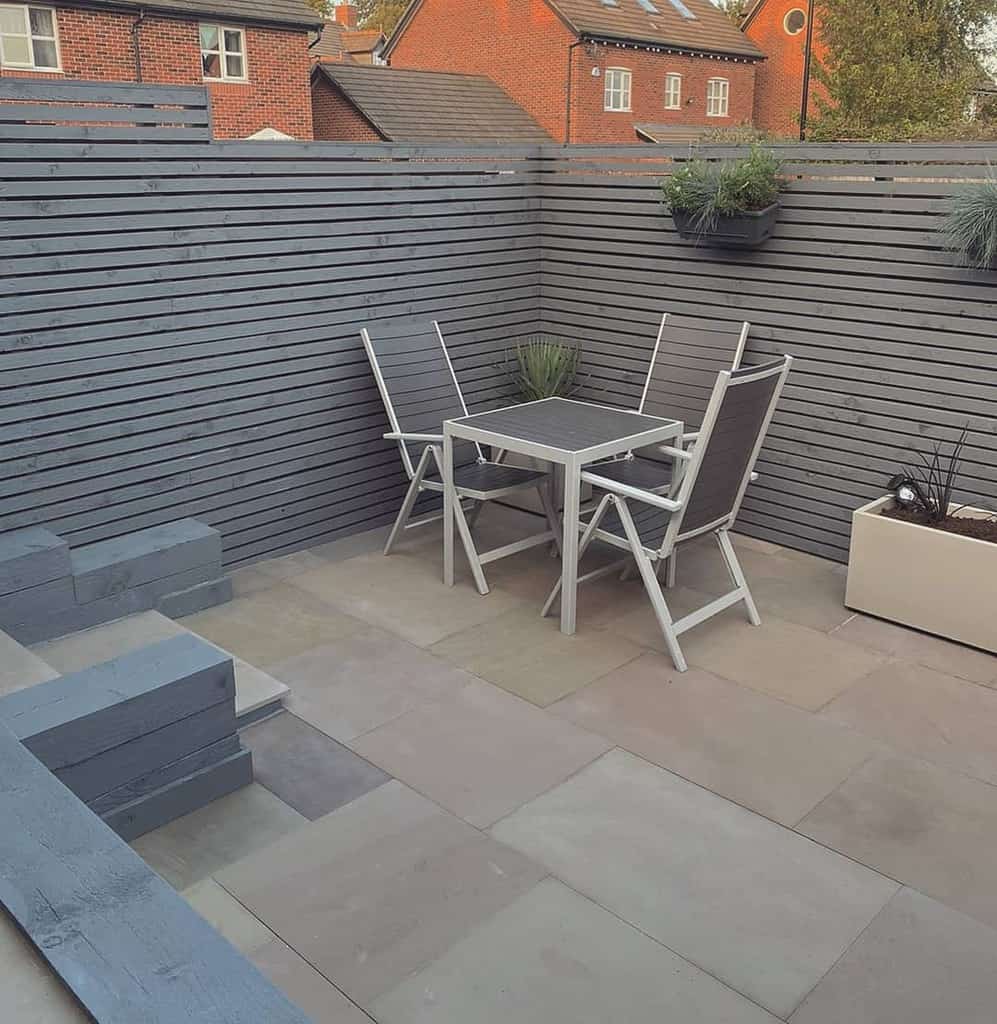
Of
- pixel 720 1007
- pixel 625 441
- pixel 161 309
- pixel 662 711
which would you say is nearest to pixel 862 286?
pixel 625 441

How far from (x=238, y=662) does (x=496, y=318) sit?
2.85m

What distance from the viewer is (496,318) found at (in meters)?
6.03

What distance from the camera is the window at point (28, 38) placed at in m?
16.1

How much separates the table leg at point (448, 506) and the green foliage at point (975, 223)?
2.29 meters

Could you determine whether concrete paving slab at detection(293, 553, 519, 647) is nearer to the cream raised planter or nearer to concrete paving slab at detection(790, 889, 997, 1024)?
the cream raised planter

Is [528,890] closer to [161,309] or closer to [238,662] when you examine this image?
[238,662]

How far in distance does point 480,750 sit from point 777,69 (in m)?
27.0

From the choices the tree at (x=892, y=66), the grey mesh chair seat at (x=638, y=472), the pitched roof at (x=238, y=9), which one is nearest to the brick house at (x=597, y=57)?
the tree at (x=892, y=66)

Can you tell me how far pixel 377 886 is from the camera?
278 cm

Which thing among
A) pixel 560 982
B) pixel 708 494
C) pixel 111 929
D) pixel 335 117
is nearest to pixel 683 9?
pixel 335 117

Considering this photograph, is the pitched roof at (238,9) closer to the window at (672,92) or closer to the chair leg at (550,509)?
the window at (672,92)

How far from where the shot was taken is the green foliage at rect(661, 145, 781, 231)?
4.94 metres

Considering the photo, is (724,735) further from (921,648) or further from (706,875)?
(921,648)

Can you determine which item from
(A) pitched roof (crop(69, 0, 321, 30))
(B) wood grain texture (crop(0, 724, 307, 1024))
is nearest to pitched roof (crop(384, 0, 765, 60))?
(A) pitched roof (crop(69, 0, 321, 30))
